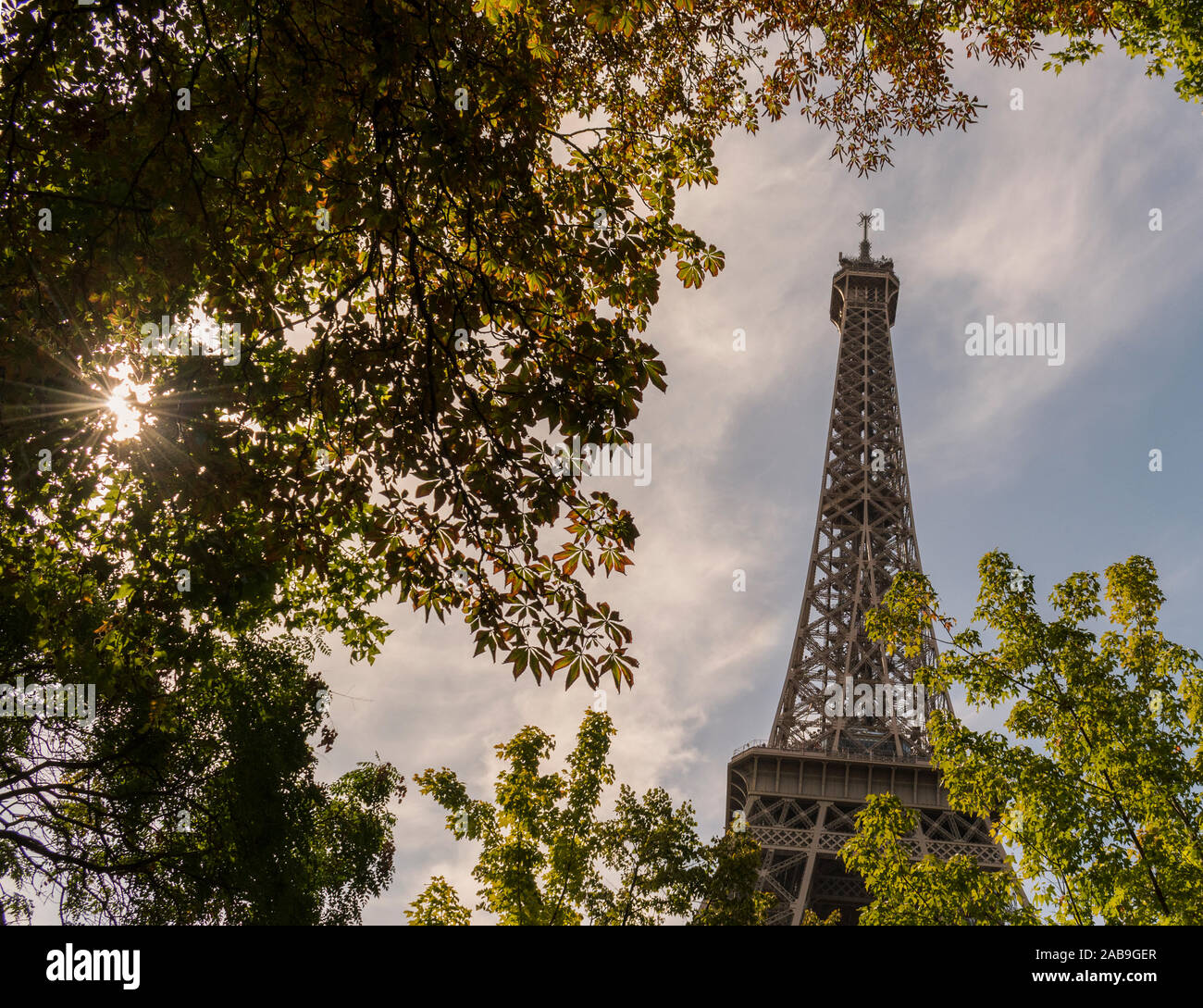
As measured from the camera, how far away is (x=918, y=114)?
9203 millimetres

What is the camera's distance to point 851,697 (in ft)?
148

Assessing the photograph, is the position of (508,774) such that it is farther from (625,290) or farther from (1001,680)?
(625,290)

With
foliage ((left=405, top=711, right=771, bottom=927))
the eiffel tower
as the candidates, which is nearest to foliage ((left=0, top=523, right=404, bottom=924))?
foliage ((left=405, top=711, right=771, bottom=927))

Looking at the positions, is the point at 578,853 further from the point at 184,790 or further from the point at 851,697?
the point at 851,697

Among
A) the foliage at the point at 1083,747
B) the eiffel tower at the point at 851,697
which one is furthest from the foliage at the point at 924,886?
the eiffel tower at the point at 851,697

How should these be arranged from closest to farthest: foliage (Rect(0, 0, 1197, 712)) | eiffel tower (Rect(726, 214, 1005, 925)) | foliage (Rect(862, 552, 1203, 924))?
foliage (Rect(0, 0, 1197, 712)) → foliage (Rect(862, 552, 1203, 924)) → eiffel tower (Rect(726, 214, 1005, 925))

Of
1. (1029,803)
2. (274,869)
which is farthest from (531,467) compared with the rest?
(274,869)

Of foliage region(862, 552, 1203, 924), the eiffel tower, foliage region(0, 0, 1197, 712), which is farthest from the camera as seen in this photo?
the eiffel tower

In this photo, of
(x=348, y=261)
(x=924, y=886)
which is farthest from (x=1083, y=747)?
(x=348, y=261)

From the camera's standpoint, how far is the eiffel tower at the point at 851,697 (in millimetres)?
35438

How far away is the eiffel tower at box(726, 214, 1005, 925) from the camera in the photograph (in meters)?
35.4

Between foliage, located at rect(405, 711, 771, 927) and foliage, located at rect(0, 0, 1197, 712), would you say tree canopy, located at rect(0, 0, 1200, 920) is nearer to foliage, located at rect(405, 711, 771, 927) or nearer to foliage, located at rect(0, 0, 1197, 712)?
foliage, located at rect(0, 0, 1197, 712)

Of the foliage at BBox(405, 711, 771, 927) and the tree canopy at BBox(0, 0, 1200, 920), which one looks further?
the foliage at BBox(405, 711, 771, 927)
